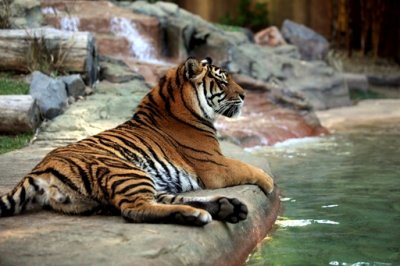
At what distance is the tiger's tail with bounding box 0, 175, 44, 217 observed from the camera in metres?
4.41

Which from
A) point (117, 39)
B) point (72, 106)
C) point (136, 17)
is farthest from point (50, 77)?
point (136, 17)

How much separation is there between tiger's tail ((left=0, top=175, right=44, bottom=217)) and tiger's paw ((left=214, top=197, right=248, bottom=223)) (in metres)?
1.08

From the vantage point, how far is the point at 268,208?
538 centimetres

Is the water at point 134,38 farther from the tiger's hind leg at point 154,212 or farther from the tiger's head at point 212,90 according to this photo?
the tiger's hind leg at point 154,212

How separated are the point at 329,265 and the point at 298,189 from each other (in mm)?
2546

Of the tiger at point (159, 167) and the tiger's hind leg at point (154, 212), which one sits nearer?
the tiger's hind leg at point (154, 212)

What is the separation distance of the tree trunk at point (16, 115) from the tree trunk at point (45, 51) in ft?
6.10

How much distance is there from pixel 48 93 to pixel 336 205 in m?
4.49

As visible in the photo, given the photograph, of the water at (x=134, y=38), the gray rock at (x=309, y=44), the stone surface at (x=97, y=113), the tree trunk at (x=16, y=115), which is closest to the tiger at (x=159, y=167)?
the stone surface at (x=97, y=113)

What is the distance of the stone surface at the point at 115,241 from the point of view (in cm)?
347

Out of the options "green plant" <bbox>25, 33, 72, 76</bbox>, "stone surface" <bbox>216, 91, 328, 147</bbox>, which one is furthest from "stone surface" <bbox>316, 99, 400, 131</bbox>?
"green plant" <bbox>25, 33, 72, 76</bbox>

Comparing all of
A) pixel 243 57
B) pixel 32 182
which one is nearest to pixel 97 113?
pixel 32 182

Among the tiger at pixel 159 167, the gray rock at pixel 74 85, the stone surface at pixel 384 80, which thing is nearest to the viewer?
the tiger at pixel 159 167

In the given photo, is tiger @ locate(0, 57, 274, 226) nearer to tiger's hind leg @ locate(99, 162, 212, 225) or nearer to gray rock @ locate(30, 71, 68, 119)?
tiger's hind leg @ locate(99, 162, 212, 225)
